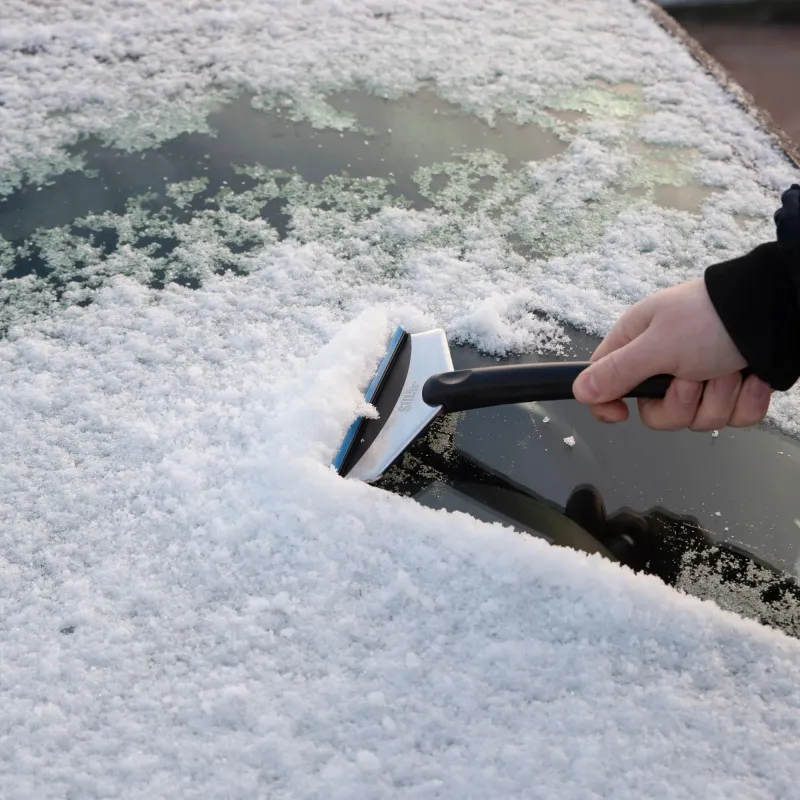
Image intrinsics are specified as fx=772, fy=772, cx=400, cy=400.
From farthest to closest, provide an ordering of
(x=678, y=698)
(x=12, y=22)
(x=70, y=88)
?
(x=12, y=22)
(x=70, y=88)
(x=678, y=698)

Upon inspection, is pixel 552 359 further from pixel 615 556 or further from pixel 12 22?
pixel 12 22

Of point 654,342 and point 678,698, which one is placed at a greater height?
point 654,342

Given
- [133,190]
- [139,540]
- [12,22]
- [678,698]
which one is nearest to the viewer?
[678,698]

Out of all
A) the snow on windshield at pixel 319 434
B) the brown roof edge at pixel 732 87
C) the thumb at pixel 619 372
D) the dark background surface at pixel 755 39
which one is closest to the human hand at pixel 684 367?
the thumb at pixel 619 372

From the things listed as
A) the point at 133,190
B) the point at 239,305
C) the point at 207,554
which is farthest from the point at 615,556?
the point at 133,190

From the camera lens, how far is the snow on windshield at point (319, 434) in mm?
593

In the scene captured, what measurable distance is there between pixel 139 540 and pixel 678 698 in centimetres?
48

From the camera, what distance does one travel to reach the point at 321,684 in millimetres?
616

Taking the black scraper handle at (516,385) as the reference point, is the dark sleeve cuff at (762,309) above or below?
above

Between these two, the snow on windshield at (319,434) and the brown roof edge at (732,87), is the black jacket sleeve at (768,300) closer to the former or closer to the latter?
the snow on windshield at (319,434)

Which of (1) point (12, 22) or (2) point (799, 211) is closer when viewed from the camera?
(2) point (799, 211)

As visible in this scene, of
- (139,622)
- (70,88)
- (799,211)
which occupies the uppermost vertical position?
(799,211)

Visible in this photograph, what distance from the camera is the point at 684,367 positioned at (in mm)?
738

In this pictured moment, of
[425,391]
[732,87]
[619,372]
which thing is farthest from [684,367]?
[732,87]
